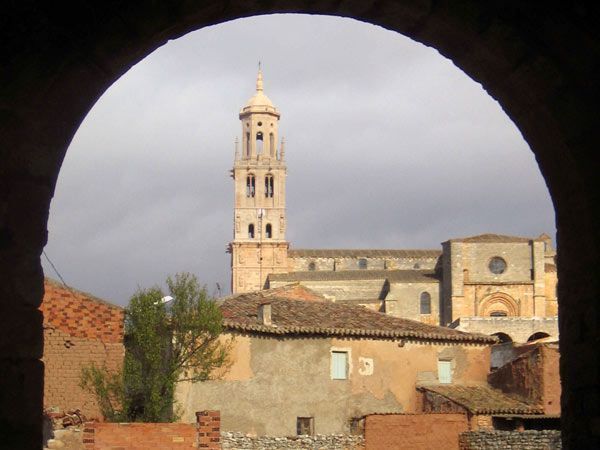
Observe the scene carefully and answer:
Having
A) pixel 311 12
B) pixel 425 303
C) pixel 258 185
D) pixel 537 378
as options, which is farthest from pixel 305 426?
pixel 258 185

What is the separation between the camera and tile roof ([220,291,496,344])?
29592mm

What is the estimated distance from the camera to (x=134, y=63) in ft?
14.5

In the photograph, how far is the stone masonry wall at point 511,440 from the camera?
24.1 metres

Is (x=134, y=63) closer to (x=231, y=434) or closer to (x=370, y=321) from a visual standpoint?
(x=231, y=434)

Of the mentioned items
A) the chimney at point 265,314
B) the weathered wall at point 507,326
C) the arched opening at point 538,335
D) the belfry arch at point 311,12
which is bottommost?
the belfry arch at point 311,12

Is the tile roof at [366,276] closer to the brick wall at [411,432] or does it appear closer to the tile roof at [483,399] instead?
the tile roof at [483,399]

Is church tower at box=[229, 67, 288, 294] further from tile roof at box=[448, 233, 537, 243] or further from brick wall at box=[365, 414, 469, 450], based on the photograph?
brick wall at box=[365, 414, 469, 450]

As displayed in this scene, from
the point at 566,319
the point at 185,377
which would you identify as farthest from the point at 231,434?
the point at 566,319

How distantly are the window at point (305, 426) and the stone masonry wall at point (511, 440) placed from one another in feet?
14.5

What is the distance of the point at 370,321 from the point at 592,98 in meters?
28.9

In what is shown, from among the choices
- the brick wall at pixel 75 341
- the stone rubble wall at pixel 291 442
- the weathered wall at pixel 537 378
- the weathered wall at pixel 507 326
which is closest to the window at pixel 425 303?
the weathered wall at pixel 507 326

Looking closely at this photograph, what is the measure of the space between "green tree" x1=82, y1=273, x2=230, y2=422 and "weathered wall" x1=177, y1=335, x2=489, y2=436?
29.1 inches

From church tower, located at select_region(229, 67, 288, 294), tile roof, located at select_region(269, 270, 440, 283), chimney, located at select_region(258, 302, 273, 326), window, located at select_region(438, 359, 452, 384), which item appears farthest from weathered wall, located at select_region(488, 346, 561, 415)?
church tower, located at select_region(229, 67, 288, 294)

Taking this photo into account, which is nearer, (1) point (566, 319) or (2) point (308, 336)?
(1) point (566, 319)
